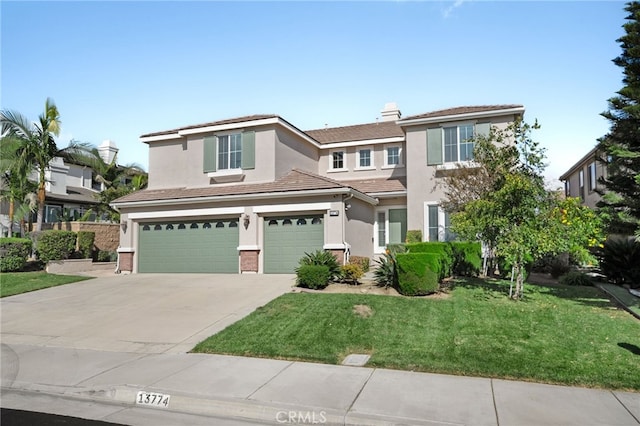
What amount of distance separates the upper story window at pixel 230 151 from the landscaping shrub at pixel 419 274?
10207mm

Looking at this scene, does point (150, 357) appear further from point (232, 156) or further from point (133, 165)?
point (133, 165)

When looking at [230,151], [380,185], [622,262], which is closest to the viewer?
[622,262]

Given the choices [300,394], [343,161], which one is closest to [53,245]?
[343,161]

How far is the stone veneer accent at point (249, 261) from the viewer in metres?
17.6

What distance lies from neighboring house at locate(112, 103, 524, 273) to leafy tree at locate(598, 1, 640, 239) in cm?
388

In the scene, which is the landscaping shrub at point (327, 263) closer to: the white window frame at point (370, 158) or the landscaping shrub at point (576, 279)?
the landscaping shrub at point (576, 279)

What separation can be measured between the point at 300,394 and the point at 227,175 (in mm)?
14919

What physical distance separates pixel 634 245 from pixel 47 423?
15947 millimetres

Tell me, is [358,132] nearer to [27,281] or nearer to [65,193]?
[27,281]

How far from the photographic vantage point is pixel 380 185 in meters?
21.2

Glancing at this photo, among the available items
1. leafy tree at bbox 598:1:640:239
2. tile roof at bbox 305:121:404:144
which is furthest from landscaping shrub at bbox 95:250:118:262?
leafy tree at bbox 598:1:640:239

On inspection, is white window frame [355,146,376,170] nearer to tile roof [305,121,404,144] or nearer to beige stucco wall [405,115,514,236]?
tile roof [305,121,404,144]

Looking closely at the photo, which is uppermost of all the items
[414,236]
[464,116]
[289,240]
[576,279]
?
[464,116]

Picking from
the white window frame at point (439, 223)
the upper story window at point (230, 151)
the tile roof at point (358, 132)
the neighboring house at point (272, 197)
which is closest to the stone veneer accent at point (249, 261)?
the neighboring house at point (272, 197)
